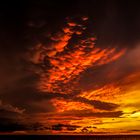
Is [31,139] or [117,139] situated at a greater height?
[31,139]

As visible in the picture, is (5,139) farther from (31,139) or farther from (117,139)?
(117,139)

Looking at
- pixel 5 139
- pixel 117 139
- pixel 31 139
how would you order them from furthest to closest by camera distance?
pixel 31 139
pixel 5 139
pixel 117 139

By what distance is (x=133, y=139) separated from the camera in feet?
255

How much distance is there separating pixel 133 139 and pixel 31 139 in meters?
39.2

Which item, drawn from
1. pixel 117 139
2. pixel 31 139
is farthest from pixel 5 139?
pixel 117 139

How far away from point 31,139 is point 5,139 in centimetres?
1415

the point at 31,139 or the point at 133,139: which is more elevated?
the point at 31,139

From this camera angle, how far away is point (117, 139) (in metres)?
76.9

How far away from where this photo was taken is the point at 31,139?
103m

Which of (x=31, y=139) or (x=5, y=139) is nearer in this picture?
(x=5, y=139)

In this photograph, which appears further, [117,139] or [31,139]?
[31,139]

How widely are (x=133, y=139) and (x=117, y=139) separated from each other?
14.2 ft

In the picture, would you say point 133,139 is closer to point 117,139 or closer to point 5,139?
point 117,139

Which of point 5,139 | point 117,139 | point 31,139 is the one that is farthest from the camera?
point 31,139
